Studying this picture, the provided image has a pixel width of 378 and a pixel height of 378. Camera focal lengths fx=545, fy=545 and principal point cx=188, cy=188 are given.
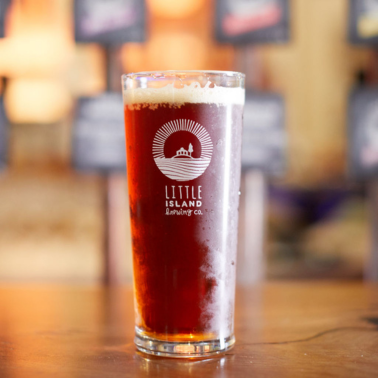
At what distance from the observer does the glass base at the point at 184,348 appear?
69 centimetres

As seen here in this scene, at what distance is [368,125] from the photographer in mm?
3752

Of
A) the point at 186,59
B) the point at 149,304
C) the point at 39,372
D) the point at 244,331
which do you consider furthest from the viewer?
the point at 186,59

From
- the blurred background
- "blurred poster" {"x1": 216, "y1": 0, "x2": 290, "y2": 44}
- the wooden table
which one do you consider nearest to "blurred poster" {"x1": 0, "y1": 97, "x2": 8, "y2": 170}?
the blurred background

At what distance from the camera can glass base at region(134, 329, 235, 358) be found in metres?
0.69

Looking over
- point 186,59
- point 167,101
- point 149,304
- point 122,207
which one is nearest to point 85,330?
point 149,304

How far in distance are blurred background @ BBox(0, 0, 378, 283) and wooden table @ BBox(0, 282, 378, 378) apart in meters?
2.70

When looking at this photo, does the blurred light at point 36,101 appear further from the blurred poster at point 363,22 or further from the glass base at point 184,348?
the glass base at point 184,348

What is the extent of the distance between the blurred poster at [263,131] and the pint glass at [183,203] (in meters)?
2.98

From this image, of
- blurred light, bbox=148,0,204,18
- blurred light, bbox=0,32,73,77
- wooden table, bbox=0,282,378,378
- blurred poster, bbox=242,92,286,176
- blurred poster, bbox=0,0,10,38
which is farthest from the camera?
blurred light, bbox=148,0,204,18

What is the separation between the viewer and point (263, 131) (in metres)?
3.71

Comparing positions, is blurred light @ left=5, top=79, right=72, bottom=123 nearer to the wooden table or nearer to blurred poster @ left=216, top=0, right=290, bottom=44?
blurred poster @ left=216, top=0, right=290, bottom=44

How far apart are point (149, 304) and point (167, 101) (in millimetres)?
266

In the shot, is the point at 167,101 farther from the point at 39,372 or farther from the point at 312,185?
the point at 312,185

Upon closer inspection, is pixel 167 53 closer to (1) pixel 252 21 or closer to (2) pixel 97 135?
(1) pixel 252 21
